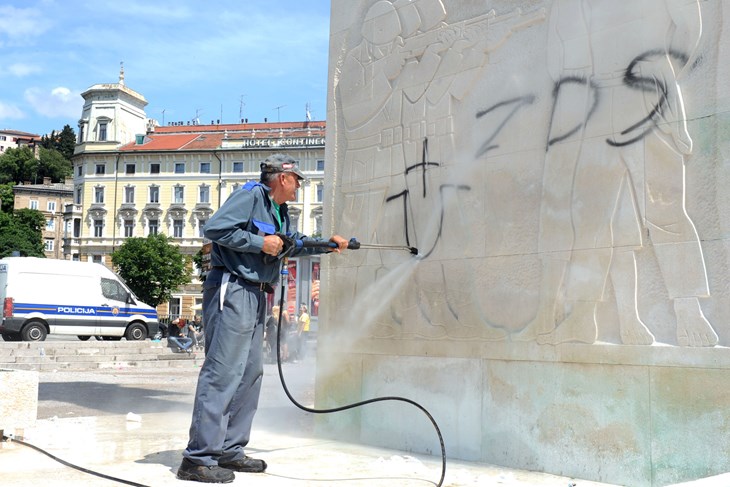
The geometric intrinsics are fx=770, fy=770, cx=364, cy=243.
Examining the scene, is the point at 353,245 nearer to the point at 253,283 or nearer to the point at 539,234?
the point at 253,283

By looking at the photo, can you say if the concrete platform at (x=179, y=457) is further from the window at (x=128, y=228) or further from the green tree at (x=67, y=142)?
the green tree at (x=67, y=142)

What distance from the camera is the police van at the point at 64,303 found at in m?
24.0

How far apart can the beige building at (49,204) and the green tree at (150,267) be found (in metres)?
37.7

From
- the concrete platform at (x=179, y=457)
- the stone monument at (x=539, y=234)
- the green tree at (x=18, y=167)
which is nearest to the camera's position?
the stone monument at (x=539, y=234)

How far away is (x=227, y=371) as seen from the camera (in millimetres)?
4625

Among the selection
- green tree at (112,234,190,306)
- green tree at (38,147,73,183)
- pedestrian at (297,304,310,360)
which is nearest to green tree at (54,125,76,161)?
green tree at (38,147,73,183)

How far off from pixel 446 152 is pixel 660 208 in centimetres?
186

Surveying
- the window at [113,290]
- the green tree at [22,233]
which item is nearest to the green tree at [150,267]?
the green tree at [22,233]

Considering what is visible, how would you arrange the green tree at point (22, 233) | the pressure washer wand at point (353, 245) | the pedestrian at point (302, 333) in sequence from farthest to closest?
the green tree at point (22, 233)
the pedestrian at point (302, 333)
the pressure washer wand at point (353, 245)

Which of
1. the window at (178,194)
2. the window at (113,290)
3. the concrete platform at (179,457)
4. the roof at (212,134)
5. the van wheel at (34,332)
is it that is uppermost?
the roof at (212,134)

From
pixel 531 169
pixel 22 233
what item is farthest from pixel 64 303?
pixel 22 233

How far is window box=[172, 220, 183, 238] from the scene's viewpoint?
76.3m

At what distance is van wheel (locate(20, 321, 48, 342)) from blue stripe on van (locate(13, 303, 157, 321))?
416 millimetres

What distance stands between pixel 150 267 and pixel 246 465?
66.8 meters
